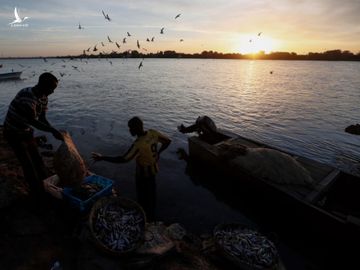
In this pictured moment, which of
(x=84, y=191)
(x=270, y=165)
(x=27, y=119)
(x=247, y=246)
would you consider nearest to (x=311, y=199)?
(x=270, y=165)

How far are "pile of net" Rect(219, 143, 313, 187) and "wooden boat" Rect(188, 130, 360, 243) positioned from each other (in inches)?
6.5

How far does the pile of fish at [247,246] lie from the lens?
5535 millimetres

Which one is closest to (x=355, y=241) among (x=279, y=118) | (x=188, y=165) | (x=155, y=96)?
(x=188, y=165)

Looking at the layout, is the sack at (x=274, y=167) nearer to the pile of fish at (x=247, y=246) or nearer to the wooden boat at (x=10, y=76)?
the pile of fish at (x=247, y=246)

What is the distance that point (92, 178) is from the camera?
7070 mm

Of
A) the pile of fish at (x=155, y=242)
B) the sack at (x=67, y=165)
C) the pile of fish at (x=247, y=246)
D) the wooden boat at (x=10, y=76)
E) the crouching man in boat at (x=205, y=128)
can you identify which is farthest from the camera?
the wooden boat at (x=10, y=76)

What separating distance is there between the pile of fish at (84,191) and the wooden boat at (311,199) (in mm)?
5337

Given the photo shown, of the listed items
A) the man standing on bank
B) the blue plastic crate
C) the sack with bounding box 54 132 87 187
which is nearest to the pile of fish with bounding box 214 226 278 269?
the blue plastic crate

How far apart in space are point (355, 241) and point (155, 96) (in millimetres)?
31618

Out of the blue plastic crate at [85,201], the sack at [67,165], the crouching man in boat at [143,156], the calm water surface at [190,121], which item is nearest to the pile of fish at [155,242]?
the crouching man in boat at [143,156]

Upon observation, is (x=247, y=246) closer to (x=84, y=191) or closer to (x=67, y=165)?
(x=84, y=191)

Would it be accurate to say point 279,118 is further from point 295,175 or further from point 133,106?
point 295,175

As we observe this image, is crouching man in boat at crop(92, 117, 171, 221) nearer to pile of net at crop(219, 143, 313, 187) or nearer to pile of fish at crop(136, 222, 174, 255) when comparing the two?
pile of fish at crop(136, 222, 174, 255)

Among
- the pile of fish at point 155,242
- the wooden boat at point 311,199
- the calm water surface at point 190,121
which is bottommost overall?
the calm water surface at point 190,121
